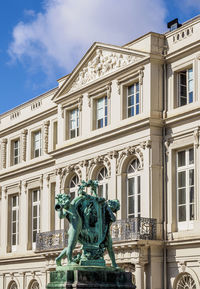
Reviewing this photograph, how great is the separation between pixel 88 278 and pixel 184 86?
46.7 ft

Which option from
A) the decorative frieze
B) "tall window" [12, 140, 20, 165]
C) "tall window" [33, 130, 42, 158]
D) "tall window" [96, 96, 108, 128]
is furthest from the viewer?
the decorative frieze

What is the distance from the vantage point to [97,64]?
3291cm

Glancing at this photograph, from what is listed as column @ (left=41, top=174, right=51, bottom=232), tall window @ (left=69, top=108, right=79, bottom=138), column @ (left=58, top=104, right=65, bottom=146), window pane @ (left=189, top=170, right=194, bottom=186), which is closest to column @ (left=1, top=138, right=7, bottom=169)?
column @ (left=41, top=174, right=51, bottom=232)

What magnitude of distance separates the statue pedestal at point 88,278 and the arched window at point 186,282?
10639 mm

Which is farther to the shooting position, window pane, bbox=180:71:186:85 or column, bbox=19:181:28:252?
column, bbox=19:181:28:252

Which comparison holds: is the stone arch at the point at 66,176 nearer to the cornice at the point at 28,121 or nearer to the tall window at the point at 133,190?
the tall window at the point at 133,190

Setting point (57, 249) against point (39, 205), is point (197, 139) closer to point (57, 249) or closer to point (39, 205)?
point (57, 249)

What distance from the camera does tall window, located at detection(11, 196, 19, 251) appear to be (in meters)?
40.2

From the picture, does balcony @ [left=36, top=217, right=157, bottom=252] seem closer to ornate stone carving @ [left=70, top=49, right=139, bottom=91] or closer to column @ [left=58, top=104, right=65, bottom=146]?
ornate stone carving @ [left=70, top=49, right=139, bottom=91]

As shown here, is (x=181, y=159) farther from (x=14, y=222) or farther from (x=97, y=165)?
(x=14, y=222)

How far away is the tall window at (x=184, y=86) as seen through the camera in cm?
2894

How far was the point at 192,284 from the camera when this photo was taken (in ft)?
89.9

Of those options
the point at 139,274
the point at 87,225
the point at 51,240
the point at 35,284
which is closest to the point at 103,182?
the point at 51,240

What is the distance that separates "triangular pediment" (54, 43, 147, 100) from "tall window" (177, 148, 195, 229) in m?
4.48
